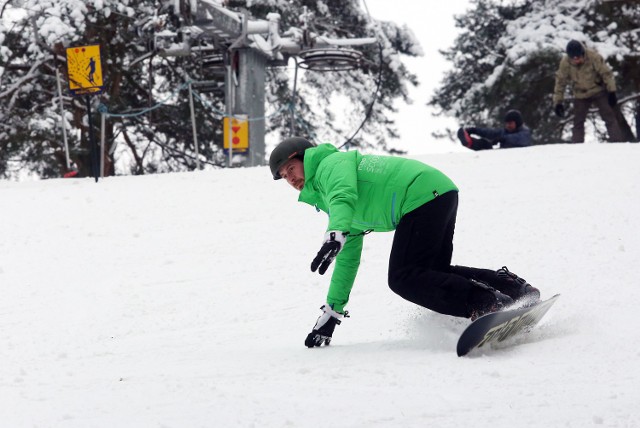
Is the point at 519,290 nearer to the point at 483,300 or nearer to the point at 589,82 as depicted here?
the point at 483,300

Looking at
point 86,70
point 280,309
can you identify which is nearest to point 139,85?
point 86,70

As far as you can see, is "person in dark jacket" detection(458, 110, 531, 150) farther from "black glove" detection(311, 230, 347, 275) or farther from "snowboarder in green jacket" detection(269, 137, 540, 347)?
"black glove" detection(311, 230, 347, 275)

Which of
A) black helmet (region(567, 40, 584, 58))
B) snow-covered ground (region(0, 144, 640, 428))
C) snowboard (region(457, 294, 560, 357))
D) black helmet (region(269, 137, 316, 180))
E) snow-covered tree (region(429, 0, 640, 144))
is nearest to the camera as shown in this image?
snow-covered ground (region(0, 144, 640, 428))

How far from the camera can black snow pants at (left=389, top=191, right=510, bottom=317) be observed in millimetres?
4066

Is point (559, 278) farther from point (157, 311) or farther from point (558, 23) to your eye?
point (558, 23)

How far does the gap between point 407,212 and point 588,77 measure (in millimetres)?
8462

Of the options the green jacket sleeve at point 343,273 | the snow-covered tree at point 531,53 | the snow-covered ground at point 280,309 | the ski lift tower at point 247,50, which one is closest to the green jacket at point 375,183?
the green jacket sleeve at point 343,273

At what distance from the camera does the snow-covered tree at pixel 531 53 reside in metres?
19.8

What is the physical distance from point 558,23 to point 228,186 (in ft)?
44.5

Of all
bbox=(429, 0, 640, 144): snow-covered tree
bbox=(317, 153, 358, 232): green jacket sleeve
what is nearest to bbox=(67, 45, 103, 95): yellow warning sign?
bbox=(317, 153, 358, 232): green jacket sleeve

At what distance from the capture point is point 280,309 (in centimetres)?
584

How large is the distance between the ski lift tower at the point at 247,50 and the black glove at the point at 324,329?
9.67m

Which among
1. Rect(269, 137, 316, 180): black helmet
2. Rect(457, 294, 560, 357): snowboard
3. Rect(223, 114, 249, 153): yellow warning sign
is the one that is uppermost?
Rect(269, 137, 316, 180): black helmet

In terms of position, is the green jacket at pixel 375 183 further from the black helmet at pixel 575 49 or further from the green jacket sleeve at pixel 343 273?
the black helmet at pixel 575 49
